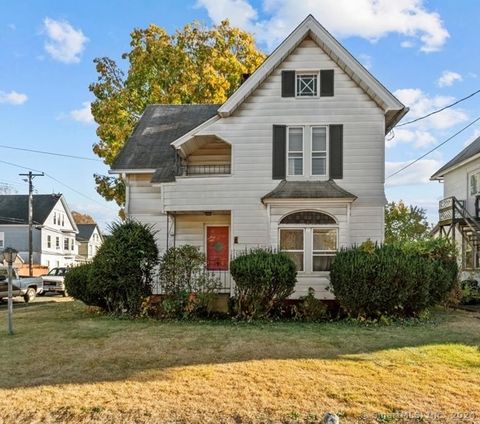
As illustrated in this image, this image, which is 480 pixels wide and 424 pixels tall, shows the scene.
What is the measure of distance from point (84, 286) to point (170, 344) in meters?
6.39

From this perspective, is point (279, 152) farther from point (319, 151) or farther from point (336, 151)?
point (336, 151)

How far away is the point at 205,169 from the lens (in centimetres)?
1614

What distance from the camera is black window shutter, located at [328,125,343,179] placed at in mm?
14492

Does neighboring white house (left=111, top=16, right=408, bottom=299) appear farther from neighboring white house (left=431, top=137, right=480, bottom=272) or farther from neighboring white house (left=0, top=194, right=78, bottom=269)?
neighboring white house (left=0, top=194, right=78, bottom=269)

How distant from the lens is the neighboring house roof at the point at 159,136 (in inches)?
631

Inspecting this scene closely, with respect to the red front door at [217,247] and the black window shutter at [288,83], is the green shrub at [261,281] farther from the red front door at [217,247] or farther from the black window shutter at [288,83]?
the black window shutter at [288,83]

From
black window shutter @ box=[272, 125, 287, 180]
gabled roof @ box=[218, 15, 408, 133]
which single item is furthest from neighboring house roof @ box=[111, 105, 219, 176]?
black window shutter @ box=[272, 125, 287, 180]

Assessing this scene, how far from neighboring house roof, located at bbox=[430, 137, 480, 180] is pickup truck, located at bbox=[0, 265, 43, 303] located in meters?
22.3

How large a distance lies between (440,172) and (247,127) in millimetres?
16419

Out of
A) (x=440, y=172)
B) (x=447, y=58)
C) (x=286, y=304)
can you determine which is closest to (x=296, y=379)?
(x=286, y=304)

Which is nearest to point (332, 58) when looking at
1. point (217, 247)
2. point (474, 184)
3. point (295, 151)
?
point (295, 151)

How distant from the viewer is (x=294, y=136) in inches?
584

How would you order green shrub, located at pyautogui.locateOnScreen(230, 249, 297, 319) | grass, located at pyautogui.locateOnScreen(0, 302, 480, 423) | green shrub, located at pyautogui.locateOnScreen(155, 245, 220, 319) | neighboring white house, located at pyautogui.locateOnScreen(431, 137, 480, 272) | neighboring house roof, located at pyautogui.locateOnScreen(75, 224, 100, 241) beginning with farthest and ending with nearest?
neighboring house roof, located at pyautogui.locateOnScreen(75, 224, 100, 241)
neighboring white house, located at pyautogui.locateOnScreen(431, 137, 480, 272)
green shrub, located at pyautogui.locateOnScreen(155, 245, 220, 319)
green shrub, located at pyautogui.locateOnScreen(230, 249, 297, 319)
grass, located at pyautogui.locateOnScreen(0, 302, 480, 423)

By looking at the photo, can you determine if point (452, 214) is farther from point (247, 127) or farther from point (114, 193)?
point (114, 193)
